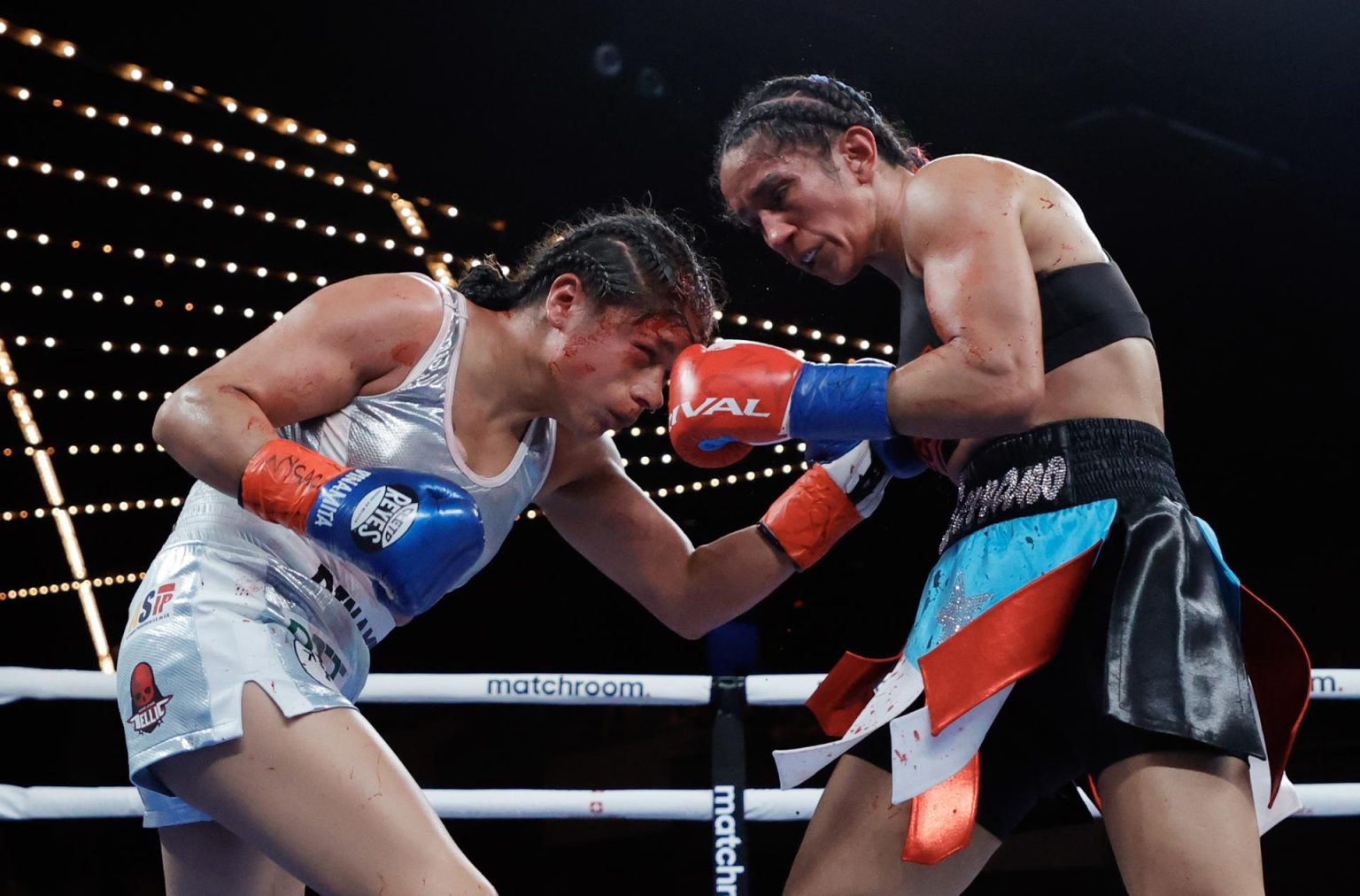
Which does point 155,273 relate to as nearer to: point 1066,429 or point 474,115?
point 474,115

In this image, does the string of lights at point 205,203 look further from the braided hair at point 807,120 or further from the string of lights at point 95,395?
the braided hair at point 807,120

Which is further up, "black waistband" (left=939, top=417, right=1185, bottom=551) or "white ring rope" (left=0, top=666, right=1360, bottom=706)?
"black waistband" (left=939, top=417, right=1185, bottom=551)

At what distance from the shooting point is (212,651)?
1.28 meters

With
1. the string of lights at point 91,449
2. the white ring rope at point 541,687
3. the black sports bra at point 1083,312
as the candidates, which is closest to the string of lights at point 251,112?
the string of lights at point 91,449

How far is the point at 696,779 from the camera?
6965 mm

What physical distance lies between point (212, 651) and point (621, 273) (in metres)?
0.71

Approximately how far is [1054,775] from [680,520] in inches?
282

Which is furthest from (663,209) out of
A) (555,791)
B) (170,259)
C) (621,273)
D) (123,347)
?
(621,273)

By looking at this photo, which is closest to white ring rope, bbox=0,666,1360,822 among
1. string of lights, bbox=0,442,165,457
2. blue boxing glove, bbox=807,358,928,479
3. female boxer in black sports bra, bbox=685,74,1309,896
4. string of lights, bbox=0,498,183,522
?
blue boxing glove, bbox=807,358,928,479

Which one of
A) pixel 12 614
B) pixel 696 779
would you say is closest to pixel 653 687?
pixel 696 779

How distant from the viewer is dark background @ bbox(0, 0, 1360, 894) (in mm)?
5191

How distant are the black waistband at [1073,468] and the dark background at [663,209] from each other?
4.08 meters

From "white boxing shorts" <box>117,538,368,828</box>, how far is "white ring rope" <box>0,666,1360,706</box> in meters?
0.90

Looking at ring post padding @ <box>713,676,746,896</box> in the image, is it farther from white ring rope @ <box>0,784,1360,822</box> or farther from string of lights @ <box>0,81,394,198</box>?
string of lights @ <box>0,81,394,198</box>
